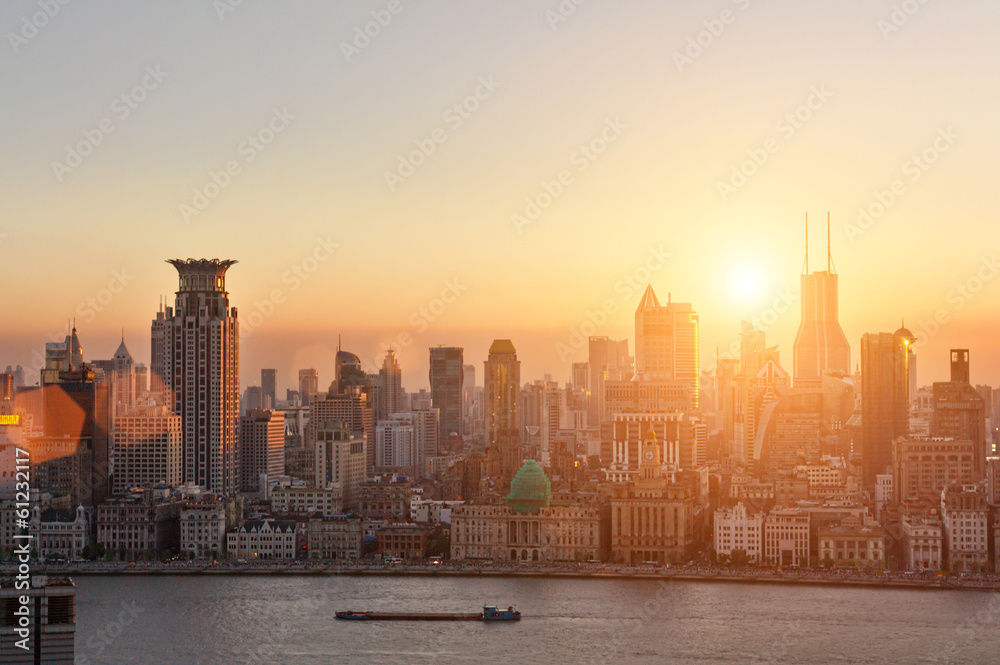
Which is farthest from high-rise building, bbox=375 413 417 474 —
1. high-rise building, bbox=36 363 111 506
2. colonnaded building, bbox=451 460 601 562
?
colonnaded building, bbox=451 460 601 562

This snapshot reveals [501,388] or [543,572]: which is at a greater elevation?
[501,388]

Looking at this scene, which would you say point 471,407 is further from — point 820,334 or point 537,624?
point 537,624

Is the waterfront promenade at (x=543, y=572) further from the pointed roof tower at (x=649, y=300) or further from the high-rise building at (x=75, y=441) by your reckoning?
A: the pointed roof tower at (x=649, y=300)

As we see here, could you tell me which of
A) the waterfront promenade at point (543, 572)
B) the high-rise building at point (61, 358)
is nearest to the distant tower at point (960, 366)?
the waterfront promenade at point (543, 572)

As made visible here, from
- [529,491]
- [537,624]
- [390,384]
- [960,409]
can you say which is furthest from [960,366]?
[390,384]

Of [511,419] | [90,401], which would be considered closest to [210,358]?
[90,401]

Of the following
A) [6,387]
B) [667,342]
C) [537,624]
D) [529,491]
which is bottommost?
[537,624]

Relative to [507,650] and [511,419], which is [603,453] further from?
[507,650]
